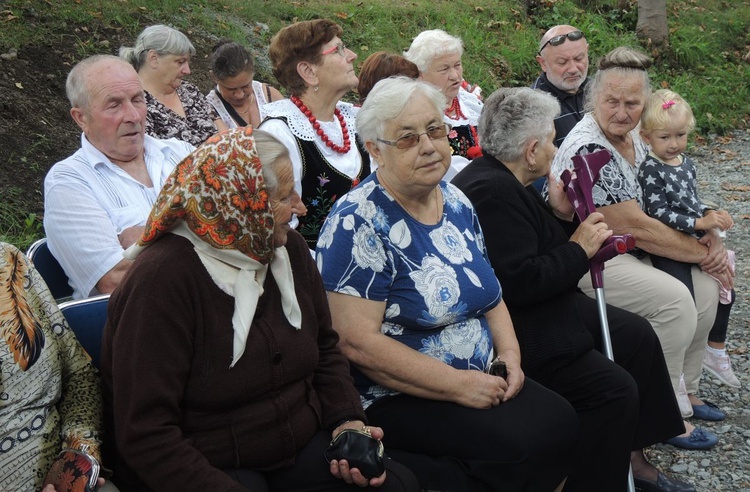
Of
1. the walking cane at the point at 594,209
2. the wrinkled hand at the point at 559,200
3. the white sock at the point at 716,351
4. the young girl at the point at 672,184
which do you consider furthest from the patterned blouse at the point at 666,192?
the white sock at the point at 716,351

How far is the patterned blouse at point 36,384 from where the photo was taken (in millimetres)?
2295

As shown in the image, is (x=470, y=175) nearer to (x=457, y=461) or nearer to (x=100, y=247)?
(x=457, y=461)

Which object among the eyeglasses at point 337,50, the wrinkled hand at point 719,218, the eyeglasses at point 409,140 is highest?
the eyeglasses at point 409,140

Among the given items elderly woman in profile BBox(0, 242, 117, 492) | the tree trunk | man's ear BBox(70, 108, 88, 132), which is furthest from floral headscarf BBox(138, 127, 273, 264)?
the tree trunk

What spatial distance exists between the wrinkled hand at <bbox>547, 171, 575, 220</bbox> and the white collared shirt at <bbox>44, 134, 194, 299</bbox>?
193 cm

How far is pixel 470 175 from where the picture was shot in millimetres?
3604

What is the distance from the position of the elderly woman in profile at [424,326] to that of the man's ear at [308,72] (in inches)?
43.3

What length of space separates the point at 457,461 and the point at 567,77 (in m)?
3.71

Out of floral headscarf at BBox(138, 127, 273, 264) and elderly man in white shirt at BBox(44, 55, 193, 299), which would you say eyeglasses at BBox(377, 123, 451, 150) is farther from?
elderly man in white shirt at BBox(44, 55, 193, 299)

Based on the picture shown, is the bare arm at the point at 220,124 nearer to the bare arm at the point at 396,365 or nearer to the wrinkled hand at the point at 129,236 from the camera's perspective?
the wrinkled hand at the point at 129,236

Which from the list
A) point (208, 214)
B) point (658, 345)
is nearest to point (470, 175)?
point (658, 345)

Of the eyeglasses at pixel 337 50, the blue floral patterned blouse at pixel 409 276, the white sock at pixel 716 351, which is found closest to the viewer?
the blue floral patterned blouse at pixel 409 276

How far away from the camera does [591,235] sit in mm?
3596

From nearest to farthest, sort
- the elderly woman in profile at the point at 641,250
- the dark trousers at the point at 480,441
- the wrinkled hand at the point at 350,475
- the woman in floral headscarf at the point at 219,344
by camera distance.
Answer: the woman in floral headscarf at the point at 219,344 < the wrinkled hand at the point at 350,475 < the dark trousers at the point at 480,441 < the elderly woman in profile at the point at 641,250
